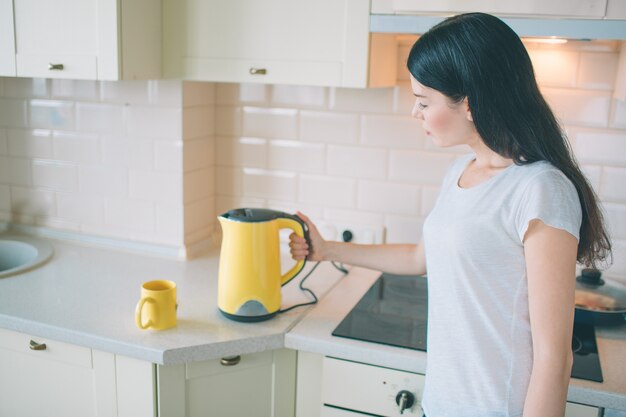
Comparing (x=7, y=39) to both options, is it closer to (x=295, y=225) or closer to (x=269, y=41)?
(x=269, y=41)

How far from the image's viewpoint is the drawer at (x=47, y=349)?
5.10 ft

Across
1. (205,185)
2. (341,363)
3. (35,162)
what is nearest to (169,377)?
(341,363)

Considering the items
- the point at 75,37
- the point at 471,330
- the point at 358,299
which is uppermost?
the point at 75,37

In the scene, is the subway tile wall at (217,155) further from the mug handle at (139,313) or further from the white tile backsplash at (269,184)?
the mug handle at (139,313)

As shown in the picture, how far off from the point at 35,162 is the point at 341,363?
4.43ft

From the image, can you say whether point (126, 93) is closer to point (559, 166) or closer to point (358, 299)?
point (358, 299)

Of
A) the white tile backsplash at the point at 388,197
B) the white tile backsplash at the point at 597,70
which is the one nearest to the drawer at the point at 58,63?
the white tile backsplash at the point at 388,197

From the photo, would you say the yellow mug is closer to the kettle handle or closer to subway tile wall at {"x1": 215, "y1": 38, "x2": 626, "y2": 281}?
the kettle handle

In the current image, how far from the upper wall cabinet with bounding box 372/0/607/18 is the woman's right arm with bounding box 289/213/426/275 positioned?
54 cm

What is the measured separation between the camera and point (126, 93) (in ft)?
6.77

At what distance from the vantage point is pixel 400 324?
1599mm

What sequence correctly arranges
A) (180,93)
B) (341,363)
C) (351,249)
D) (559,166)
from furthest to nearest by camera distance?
(180,93)
(351,249)
(341,363)
(559,166)

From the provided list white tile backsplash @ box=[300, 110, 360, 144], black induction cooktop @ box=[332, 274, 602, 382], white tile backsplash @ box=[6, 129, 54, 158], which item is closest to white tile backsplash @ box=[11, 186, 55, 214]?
white tile backsplash @ box=[6, 129, 54, 158]

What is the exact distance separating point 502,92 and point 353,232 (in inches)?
41.2
